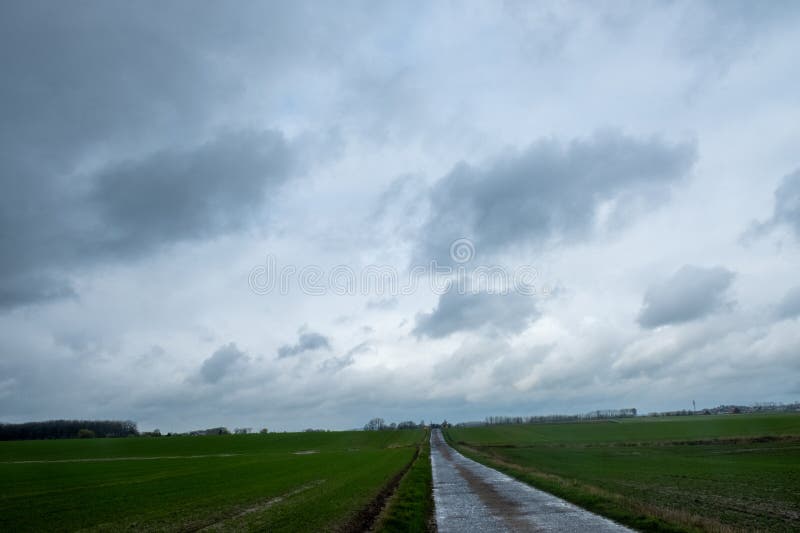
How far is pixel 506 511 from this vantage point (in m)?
24.1

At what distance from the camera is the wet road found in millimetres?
19906

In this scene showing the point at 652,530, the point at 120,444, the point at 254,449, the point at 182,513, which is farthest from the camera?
the point at 120,444

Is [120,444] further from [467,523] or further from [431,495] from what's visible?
[467,523]

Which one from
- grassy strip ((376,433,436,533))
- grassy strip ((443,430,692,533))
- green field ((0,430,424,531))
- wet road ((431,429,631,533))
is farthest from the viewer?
green field ((0,430,424,531))

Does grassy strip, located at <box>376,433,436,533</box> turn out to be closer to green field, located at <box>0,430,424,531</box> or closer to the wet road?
the wet road

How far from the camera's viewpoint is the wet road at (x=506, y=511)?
19.9 m

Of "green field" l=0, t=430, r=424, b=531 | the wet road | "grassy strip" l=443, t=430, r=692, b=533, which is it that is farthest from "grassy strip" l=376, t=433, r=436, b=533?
"grassy strip" l=443, t=430, r=692, b=533

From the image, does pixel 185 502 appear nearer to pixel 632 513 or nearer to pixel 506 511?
pixel 506 511

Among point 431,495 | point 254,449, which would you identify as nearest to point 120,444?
point 254,449

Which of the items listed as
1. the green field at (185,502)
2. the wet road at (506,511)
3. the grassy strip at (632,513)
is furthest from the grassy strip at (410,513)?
the grassy strip at (632,513)

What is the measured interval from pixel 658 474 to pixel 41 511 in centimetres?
4466

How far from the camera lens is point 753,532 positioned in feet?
61.9

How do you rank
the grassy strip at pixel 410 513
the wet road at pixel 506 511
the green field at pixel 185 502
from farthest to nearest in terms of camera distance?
the green field at pixel 185 502 → the grassy strip at pixel 410 513 → the wet road at pixel 506 511

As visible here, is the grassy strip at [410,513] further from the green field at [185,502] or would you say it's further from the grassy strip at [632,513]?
the grassy strip at [632,513]
